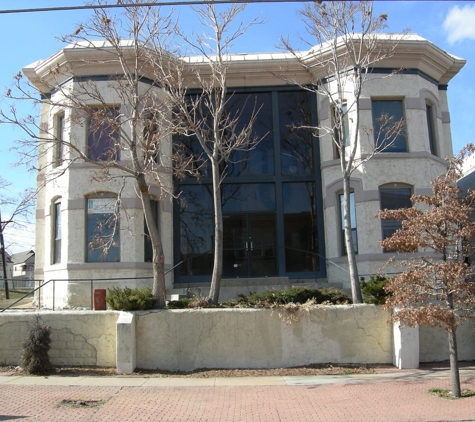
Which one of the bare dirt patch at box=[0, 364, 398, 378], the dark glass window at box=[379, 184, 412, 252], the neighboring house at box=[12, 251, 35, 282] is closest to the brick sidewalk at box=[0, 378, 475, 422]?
the bare dirt patch at box=[0, 364, 398, 378]

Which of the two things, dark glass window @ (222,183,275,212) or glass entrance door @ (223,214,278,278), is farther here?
dark glass window @ (222,183,275,212)

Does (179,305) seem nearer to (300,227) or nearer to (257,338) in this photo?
(257,338)

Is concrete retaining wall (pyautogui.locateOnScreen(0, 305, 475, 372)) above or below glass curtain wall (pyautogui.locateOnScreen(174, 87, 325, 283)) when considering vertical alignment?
below

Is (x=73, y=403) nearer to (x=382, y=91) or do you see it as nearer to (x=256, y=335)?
(x=256, y=335)

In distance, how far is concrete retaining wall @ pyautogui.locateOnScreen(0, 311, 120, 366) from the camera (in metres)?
11.2

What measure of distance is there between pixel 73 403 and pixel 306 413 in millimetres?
3788

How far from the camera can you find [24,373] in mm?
10492

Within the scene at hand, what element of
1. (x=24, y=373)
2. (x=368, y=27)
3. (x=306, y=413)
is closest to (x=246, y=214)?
(x=368, y=27)

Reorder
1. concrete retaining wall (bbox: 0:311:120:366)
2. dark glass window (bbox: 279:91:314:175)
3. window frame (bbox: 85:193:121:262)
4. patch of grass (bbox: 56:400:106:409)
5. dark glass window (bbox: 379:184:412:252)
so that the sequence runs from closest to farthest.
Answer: patch of grass (bbox: 56:400:106:409)
concrete retaining wall (bbox: 0:311:120:366)
window frame (bbox: 85:193:121:262)
dark glass window (bbox: 379:184:412:252)
dark glass window (bbox: 279:91:314:175)

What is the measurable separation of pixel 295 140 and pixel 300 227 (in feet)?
9.66

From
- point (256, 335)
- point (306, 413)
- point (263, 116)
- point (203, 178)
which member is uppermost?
point (263, 116)

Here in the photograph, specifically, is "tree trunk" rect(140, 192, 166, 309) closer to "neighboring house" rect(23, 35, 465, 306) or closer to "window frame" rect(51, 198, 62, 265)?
"neighboring house" rect(23, 35, 465, 306)

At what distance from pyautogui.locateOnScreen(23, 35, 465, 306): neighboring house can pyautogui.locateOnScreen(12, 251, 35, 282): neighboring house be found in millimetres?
47492

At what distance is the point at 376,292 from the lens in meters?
11.5
